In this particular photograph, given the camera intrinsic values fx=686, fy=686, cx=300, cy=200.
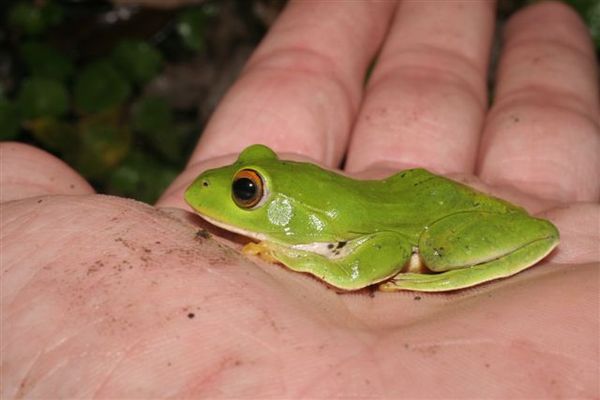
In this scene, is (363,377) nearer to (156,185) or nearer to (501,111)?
(501,111)

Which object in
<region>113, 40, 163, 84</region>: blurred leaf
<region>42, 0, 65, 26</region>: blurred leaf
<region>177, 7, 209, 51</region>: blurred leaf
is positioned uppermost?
<region>177, 7, 209, 51</region>: blurred leaf

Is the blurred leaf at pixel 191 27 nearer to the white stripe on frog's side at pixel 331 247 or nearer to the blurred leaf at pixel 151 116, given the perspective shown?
the blurred leaf at pixel 151 116

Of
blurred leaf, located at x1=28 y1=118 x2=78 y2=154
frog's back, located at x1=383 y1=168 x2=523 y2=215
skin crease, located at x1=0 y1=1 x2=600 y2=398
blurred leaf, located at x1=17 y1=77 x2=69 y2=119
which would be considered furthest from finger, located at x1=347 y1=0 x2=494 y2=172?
blurred leaf, located at x1=17 y1=77 x2=69 y2=119

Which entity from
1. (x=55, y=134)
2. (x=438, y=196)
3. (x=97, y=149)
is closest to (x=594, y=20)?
(x=438, y=196)

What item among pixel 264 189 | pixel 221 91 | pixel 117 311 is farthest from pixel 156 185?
pixel 117 311

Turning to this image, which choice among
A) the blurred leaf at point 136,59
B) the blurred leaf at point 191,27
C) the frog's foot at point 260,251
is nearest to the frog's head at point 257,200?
the frog's foot at point 260,251

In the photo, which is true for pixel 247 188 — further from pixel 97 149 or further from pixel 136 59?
pixel 136 59

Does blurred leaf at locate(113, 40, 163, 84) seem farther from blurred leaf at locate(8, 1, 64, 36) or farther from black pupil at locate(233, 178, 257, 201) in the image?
black pupil at locate(233, 178, 257, 201)
